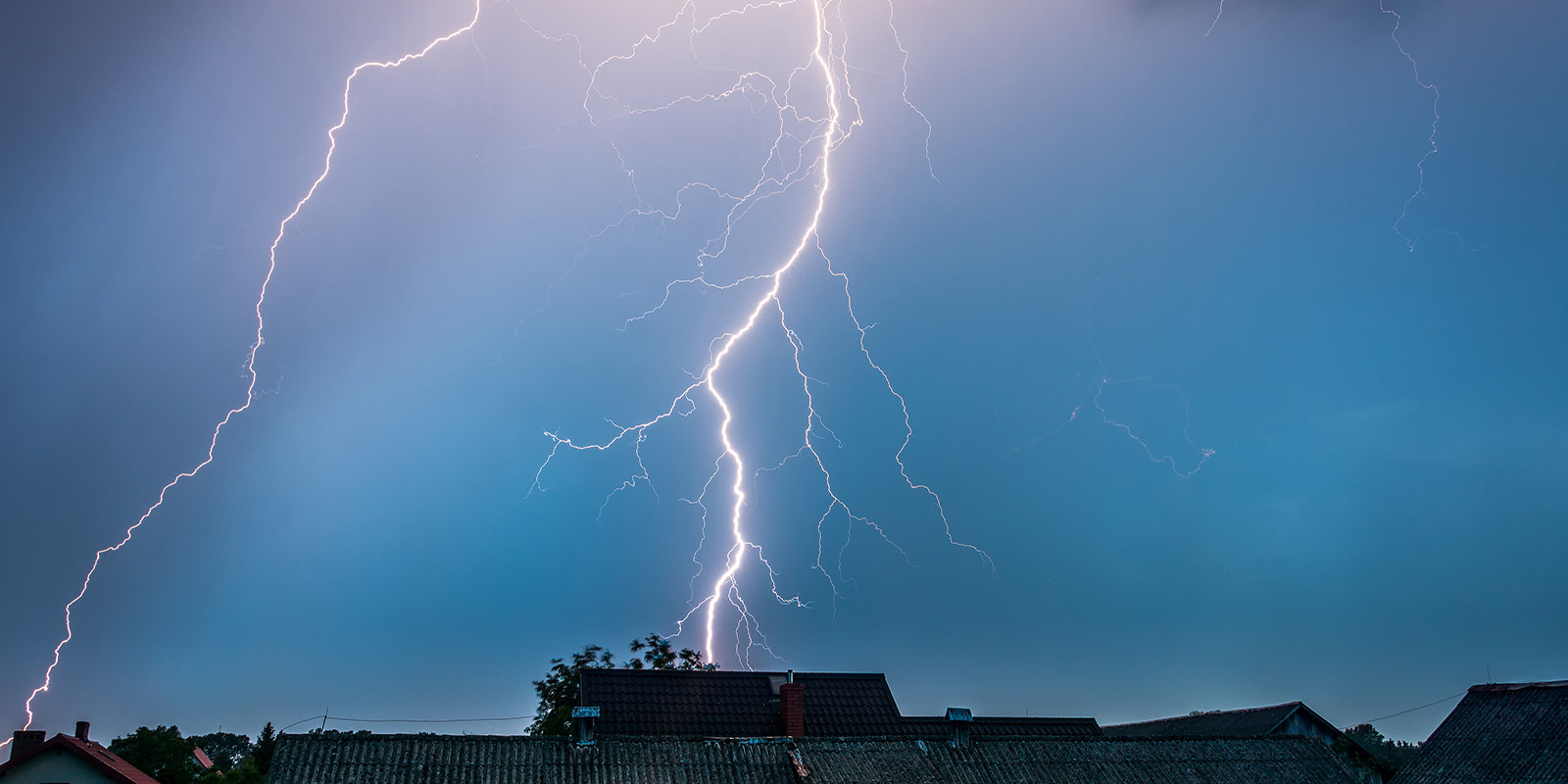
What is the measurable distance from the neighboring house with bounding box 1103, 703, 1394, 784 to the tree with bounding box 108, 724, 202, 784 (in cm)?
2648

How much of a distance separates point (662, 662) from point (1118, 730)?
1621 cm

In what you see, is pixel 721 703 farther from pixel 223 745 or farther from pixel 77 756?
pixel 223 745

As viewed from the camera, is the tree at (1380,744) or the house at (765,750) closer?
the house at (765,750)

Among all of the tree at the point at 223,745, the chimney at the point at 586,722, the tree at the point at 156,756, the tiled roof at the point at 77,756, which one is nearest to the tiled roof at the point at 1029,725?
the chimney at the point at 586,722

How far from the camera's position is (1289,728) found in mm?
27453

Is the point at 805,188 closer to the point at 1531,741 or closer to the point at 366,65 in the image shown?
the point at 366,65

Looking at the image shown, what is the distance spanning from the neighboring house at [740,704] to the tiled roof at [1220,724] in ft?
29.9

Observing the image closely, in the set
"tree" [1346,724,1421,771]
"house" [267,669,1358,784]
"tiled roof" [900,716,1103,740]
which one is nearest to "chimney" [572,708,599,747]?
"house" [267,669,1358,784]

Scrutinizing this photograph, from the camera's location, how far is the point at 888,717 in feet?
75.9

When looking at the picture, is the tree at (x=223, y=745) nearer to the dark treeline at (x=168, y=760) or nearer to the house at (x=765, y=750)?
the dark treeline at (x=168, y=760)

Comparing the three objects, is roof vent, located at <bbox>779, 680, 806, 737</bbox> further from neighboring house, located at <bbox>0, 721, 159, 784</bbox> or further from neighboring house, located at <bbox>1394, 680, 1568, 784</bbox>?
neighboring house, located at <bbox>0, 721, 159, 784</bbox>

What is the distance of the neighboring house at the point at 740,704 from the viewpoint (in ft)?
68.4

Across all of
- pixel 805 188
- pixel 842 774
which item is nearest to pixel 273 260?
pixel 805 188

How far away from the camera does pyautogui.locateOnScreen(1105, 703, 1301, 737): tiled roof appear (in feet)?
90.4
